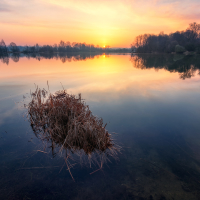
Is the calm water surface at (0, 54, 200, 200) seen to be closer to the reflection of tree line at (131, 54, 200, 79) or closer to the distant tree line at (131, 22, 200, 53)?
the reflection of tree line at (131, 54, 200, 79)

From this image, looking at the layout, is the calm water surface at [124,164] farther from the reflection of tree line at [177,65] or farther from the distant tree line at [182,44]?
the distant tree line at [182,44]

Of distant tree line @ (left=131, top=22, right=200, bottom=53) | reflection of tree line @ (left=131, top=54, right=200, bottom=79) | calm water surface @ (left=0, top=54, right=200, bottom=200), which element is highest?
distant tree line @ (left=131, top=22, right=200, bottom=53)

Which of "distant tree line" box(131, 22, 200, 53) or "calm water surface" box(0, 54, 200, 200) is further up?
"distant tree line" box(131, 22, 200, 53)

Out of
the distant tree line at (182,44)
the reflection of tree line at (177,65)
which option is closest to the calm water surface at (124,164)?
the reflection of tree line at (177,65)

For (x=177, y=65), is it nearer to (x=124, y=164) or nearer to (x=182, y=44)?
(x=124, y=164)

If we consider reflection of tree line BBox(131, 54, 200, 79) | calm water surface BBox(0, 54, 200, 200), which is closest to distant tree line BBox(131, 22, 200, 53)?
reflection of tree line BBox(131, 54, 200, 79)

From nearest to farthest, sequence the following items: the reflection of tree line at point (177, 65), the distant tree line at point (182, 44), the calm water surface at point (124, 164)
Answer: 1. the calm water surface at point (124, 164)
2. the reflection of tree line at point (177, 65)
3. the distant tree line at point (182, 44)

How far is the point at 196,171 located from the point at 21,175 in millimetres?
4214

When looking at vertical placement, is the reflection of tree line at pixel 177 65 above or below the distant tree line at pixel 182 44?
below

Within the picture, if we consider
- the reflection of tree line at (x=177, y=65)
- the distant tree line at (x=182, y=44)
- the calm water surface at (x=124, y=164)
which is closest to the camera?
the calm water surface at (x=124, y=164)

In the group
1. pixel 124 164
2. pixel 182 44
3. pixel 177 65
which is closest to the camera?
pixel 124 164

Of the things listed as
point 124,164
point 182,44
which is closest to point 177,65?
point 124,164

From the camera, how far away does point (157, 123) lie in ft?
17.8

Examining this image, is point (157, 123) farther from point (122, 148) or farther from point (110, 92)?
point (110, 92)
